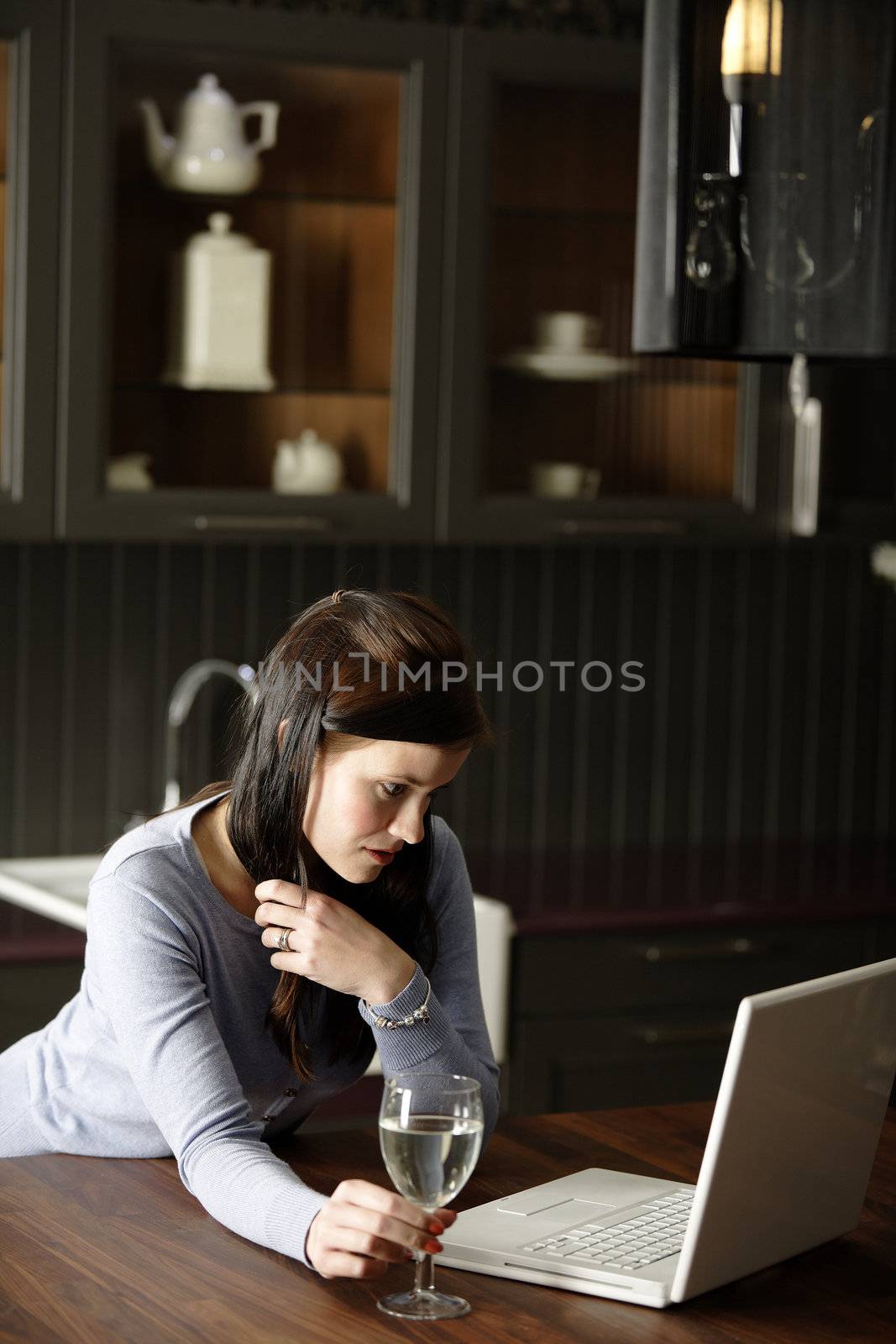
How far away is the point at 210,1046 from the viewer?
157 centimetres

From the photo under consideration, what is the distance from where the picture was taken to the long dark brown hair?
165cm

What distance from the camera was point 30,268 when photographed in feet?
9.58

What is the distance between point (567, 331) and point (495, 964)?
1.19 meters

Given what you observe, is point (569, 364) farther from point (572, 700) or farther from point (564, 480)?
point (572, 700)

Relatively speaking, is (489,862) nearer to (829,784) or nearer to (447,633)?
(829,784)

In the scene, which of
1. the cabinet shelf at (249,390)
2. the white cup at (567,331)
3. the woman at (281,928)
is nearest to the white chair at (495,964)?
the cabinet shelf at (249,390)

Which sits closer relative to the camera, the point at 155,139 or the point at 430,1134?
the point at 430,1134

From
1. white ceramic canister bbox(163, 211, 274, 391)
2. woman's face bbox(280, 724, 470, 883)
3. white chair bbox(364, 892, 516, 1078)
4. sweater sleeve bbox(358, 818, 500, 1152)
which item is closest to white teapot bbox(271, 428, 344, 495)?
white ceramic canister bbox(163, 211, 274, 391)

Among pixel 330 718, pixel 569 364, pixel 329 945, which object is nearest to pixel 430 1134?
pixel 329 945

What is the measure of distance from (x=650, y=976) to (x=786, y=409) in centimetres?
113

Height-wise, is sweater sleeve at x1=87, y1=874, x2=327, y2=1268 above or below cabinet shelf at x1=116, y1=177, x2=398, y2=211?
below

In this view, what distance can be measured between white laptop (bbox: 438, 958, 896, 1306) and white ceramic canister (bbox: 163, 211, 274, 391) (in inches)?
75.2

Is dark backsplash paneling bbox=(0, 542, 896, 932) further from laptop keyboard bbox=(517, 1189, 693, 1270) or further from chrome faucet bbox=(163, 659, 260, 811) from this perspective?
laptop keyboard bbox=(517, 1189, 693, 1270)

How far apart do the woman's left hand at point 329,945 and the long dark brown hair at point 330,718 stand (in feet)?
0.07
